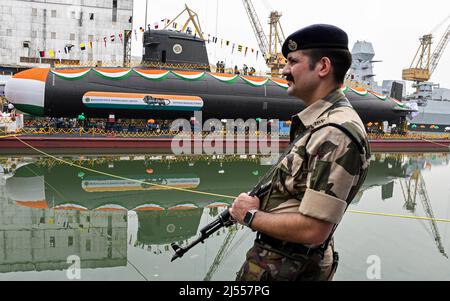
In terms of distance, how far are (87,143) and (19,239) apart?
1306 cm

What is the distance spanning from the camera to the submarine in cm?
1911

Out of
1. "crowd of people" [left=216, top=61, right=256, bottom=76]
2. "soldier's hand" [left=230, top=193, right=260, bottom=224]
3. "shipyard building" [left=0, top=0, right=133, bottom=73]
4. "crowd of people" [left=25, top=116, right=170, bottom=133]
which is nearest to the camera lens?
"soldier's hand" [left=230, top=193, right=260, bottom=224]

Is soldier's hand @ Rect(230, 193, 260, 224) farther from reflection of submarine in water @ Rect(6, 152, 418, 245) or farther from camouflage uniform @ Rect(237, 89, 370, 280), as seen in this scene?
reflection of submarine in water @ Rect(6, 152, 418, 245)

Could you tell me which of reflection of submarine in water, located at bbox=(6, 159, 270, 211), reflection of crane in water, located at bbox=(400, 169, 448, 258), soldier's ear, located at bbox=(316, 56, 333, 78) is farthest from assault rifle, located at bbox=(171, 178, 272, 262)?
reflection of submarine in water, located at bbox=(6, 159, 270, 211)

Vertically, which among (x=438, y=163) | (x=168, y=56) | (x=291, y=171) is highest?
(x=168, y=56)

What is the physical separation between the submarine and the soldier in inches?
728

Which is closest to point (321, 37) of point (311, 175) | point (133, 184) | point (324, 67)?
point (324, 67)

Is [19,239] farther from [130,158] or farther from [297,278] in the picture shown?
[130,158]

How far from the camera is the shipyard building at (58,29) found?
46.6 meters

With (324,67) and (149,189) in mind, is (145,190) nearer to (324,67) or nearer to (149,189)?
(149,189)

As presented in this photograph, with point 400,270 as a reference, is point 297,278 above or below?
above
